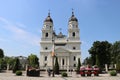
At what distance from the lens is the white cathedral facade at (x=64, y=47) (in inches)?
3425

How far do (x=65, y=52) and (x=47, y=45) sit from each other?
7973mm

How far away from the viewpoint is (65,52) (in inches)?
3440

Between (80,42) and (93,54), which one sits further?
(80,42)

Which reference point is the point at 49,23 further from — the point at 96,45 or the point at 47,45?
the point at 96,45

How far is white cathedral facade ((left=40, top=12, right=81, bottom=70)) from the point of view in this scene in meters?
87.0

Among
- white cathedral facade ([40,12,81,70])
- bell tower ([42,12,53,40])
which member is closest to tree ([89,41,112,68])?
white cathedral facade ([40,12,81,70])

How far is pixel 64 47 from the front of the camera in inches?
3533

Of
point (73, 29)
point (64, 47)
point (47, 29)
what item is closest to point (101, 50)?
point (73, 29)

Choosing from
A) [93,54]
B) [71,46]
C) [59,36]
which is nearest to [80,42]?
[71,46]

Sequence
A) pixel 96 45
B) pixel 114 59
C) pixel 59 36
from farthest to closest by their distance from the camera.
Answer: pixel 59 36, pixel 114 59, pixel 96 45

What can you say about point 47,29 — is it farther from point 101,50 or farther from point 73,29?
point 101,50

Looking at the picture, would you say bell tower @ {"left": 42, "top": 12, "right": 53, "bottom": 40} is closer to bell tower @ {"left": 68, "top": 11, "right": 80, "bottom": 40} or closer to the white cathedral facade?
the white cathedral facade

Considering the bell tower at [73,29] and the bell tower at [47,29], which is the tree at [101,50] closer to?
the bell tower at [73,29]

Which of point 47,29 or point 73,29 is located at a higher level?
point 47,29
